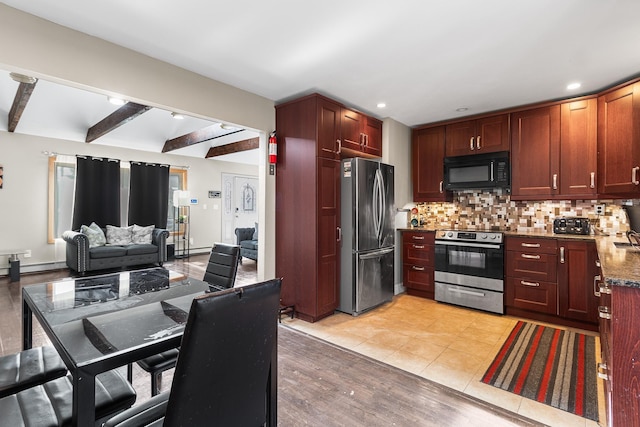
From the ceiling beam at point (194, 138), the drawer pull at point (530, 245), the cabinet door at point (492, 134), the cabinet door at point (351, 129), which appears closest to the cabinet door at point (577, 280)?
the drawer pull at point (530, 245)

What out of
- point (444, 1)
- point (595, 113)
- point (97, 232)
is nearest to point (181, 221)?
point (97, 232)

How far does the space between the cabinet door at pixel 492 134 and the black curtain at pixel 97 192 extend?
6.46 meters

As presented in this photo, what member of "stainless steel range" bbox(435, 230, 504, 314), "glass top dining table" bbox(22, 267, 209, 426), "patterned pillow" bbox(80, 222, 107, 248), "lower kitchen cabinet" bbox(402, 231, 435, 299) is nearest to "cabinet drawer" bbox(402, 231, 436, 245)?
"lower kitchen cabinet" bbox(402, 231, 435, 299)

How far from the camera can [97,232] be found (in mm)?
5594

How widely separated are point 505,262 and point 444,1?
2806mm

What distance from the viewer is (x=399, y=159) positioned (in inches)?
171

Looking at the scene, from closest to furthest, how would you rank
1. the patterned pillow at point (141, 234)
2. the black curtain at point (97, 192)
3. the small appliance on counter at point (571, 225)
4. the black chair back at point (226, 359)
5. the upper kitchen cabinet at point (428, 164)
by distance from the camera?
the black chair back at point (226, 359)
the small appliance on counter at point (571, 225)
the upper kitchen cabinet at point (428, 164)
the black curtain at point (97, 192)
the patterned pillow at point (141, 234)

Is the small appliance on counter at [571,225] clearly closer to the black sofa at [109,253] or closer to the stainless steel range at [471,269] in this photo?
the stainless steel range at [471,269]

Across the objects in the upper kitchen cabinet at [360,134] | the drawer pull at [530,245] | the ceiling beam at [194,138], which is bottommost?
the drawer pull at [530,245]

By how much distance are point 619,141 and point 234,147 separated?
6.06 meters

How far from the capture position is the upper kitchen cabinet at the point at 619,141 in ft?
9.14

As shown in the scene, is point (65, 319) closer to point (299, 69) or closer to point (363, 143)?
point (299, 69)

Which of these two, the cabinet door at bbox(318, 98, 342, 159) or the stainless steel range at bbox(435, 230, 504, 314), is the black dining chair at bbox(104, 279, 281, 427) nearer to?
the cabinet door at bbox(318, 98, 342, 159)

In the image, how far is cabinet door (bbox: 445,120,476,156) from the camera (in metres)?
4.04
